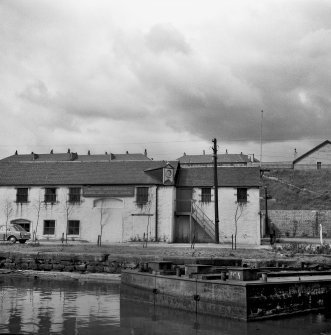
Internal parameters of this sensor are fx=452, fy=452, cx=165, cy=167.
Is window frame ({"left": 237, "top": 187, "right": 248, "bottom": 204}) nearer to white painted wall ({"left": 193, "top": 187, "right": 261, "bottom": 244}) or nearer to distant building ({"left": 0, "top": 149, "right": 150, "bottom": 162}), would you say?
white painted wall ({"left": 193, "top": 187, "right": 261, "bottom": 244})

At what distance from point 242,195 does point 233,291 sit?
27.0 metres

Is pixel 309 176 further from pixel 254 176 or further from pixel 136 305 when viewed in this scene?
pixel 136 305

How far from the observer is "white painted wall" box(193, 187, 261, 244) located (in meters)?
39.4

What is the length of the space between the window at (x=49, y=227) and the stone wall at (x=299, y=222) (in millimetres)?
26636

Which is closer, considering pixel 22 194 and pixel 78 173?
pixel 22 194

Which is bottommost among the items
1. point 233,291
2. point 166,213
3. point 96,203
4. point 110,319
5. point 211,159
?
point 110,319

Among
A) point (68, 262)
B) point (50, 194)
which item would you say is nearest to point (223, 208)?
point (50, 194)

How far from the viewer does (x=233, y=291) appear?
13406 millimetres

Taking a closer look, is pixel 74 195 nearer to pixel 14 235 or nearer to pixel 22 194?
pixel 22 194

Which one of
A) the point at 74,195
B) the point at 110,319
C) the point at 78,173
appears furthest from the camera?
the point at 78,173

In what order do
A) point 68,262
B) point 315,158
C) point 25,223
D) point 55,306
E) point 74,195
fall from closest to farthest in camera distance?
point 55,306 → point 68,262 → point 74,195 → point 25,223 → point 315,158

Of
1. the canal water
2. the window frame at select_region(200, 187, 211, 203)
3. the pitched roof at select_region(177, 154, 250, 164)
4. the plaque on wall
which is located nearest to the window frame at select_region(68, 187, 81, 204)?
the plaque on wall

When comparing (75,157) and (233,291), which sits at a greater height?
(75,157)

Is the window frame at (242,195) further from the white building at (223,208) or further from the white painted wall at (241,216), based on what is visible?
the white painted wall at (241,216)
